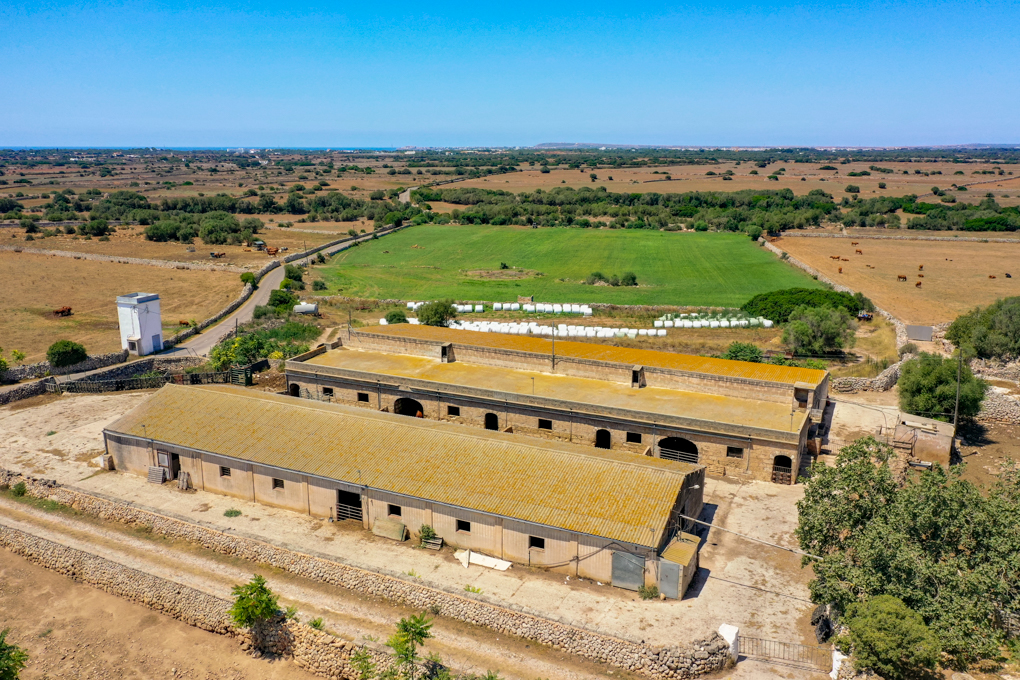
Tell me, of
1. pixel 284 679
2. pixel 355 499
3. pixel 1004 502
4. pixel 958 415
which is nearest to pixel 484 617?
pixel 284 679

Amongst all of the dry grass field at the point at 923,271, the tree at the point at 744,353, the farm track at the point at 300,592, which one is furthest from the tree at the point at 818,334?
the farm track at the point at 300,592

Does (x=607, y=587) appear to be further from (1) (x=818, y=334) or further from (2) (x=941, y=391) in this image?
(1) (x=818, y=334)

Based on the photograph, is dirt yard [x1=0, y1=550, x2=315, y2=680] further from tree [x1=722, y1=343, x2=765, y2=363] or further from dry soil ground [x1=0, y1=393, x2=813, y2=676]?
tree [x1=722, y1=343, x2=765, y2=363]

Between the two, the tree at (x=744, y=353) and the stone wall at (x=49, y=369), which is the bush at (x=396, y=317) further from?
the tree at (x=744, y=353)

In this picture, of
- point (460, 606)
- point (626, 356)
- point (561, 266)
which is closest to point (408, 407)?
point (626, 356)

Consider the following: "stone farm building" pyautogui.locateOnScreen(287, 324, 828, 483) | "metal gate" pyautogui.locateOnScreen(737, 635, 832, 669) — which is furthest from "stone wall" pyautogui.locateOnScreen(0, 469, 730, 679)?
"stone farm building" pyautogui.locateOnScreen(287, 324, 828, 483)

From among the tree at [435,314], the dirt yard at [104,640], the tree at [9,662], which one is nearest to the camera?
the tree at [9,662]
